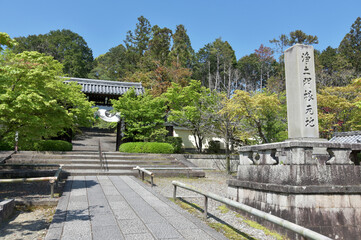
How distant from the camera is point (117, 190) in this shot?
8.69m

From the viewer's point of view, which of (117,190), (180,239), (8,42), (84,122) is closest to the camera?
(180,239)

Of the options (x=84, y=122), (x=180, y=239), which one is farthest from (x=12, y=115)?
(x=84, y=122)

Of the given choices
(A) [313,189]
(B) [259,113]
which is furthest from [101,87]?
(A) [313,189]

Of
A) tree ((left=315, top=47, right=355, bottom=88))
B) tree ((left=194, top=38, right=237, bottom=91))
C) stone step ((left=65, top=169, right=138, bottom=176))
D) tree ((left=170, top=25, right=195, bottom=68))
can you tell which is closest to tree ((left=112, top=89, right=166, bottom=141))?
stone step ((left=65, top=169, right=138, bottom=176))

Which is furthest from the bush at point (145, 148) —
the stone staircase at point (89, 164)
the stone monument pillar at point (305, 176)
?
the stone monument pillar at point (305, 176)

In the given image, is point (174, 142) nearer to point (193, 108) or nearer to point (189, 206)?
point (193, 108)

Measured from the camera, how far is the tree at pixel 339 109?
1520cm

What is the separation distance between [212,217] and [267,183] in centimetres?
157

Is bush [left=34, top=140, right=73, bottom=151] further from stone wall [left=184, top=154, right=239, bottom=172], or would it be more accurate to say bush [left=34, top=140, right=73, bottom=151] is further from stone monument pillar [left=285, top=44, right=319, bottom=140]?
stone monument pillar [left=285, top=44, right=319, bottom=140]

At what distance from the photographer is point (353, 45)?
35.9 meters

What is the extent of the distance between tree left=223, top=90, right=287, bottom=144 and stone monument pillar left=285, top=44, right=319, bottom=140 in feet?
23.8

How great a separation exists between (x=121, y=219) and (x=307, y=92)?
17.9 feet

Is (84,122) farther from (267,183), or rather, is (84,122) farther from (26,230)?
(267,183)

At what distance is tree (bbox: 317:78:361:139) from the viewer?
49.9 ft
